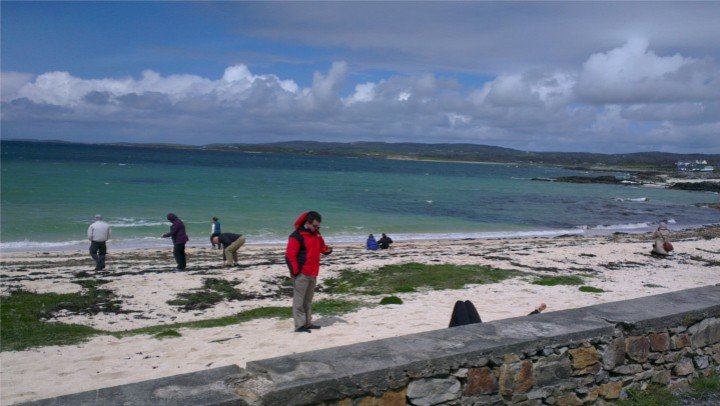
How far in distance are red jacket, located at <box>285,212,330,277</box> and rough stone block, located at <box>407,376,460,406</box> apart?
454 cm

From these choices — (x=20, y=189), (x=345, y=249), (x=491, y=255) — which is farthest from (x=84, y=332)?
(x=20, y=189)

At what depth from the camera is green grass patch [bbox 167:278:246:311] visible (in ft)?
41.2

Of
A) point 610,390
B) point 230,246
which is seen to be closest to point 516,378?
point 610,390

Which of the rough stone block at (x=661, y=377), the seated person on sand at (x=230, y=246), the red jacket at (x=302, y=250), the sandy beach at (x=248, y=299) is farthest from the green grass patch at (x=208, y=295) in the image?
the rough stone block at (x=661, y=377)

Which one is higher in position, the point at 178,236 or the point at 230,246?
the point at 178,236

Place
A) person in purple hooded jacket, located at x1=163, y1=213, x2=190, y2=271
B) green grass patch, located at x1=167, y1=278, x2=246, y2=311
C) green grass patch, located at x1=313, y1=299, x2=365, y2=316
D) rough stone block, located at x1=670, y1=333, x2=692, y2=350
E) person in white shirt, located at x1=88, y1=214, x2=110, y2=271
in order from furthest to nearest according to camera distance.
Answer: person in white shirt, located at x1=88, y1=214, x2=110, y2=271 → person in purple hooded jacket, located at x1=163, y1=213, x2=190, y2=271 → green grass patch, located at x1=167, y1=278, x2=246, y2=311 → green grass patch, located at x1=313, y1=299, x2=365, y2=316 → rough stone block, located at x1=670, y1=333, x2=692, y2=350

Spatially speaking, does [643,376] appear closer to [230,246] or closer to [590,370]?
[590,370]

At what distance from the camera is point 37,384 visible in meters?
7.08

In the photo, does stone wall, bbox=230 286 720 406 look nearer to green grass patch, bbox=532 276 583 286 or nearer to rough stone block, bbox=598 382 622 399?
rough stone block, bbox=598 382 622 399

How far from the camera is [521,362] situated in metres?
4.36

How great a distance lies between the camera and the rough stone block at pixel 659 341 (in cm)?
500

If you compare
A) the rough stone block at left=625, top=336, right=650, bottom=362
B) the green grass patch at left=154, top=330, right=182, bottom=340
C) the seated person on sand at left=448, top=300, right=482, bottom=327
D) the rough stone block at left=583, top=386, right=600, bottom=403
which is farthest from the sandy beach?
the rough stone block at left=625, top=336, right=650, bottom=362

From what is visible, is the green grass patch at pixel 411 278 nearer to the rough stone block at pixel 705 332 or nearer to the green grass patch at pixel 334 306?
the green grass patch at pixel 334 306

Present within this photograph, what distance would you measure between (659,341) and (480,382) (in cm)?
195
